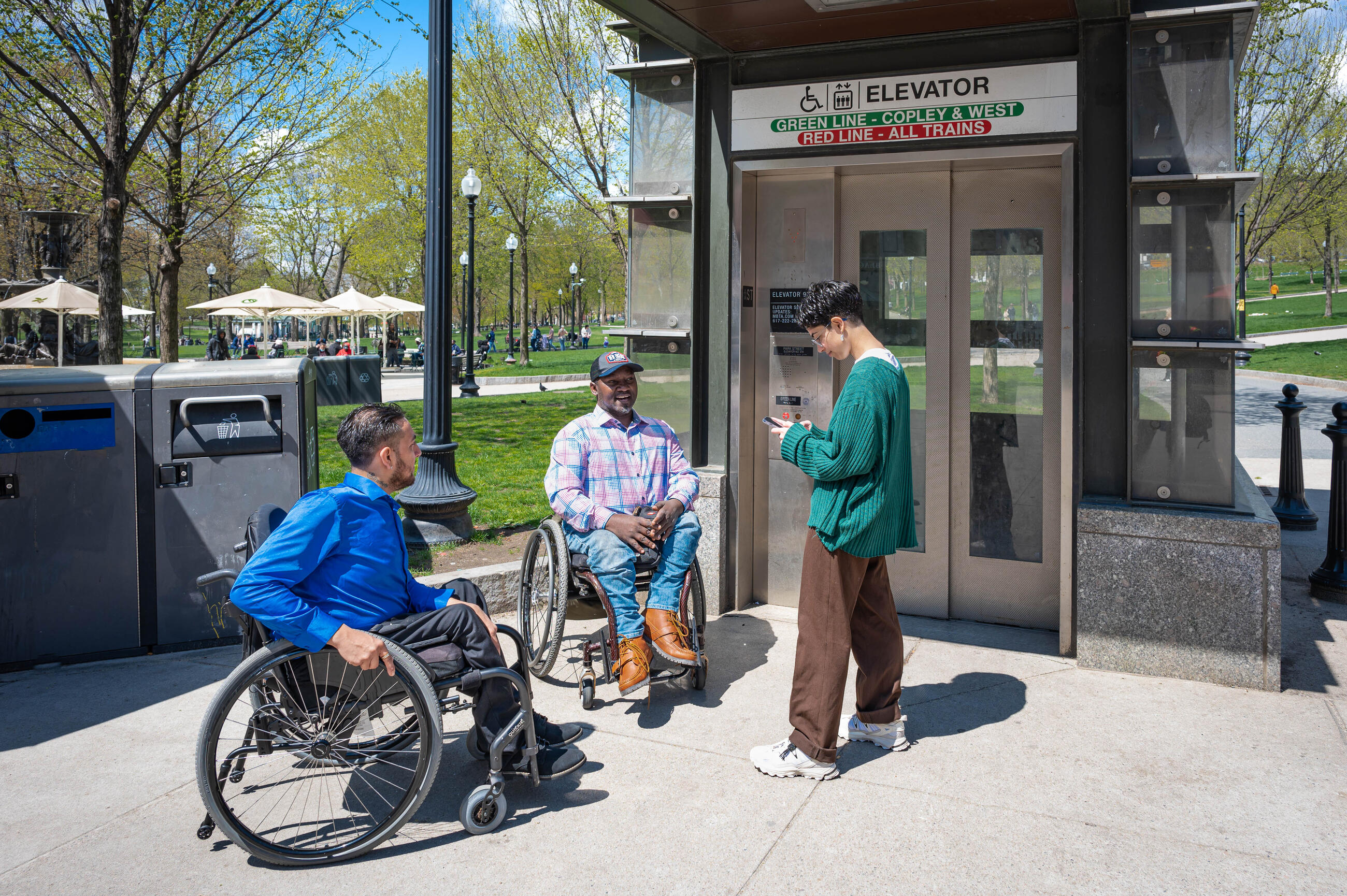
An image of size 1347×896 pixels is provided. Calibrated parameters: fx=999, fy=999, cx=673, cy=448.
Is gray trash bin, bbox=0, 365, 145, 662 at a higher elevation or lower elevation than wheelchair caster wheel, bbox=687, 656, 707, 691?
higher

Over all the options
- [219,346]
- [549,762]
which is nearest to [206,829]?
[549,762]

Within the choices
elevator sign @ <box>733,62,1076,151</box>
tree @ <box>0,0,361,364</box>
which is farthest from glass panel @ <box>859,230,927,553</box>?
tree @ <box>0,0,361,364</box>

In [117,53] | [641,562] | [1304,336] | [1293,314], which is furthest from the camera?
[1293,314]

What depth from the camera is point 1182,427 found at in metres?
4.81

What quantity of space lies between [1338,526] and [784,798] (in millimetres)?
4654

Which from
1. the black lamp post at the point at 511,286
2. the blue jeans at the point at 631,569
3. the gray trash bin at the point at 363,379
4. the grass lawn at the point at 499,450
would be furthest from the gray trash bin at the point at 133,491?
the black lamp post at the point at 511,286

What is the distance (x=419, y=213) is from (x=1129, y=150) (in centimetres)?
3764

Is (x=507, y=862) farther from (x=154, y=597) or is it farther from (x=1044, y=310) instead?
(x=1044, y=310)

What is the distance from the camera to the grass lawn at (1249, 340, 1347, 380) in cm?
2414

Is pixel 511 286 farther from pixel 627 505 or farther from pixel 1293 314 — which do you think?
pixel 1293 314

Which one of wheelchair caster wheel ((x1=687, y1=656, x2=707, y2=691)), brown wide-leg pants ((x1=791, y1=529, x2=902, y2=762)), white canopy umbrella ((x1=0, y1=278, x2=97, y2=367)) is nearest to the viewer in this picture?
brown wide-leg pants ((x1=791, y1=529, x2=902, y2=762))

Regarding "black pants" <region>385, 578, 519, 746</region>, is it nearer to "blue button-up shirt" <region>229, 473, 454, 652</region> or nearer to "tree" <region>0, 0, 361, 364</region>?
"blue button-up shirt" <region>229, 473, 454, 652</region>

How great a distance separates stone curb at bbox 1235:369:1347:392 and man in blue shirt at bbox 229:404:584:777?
67.2ft

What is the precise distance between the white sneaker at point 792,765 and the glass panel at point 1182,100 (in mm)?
3155
